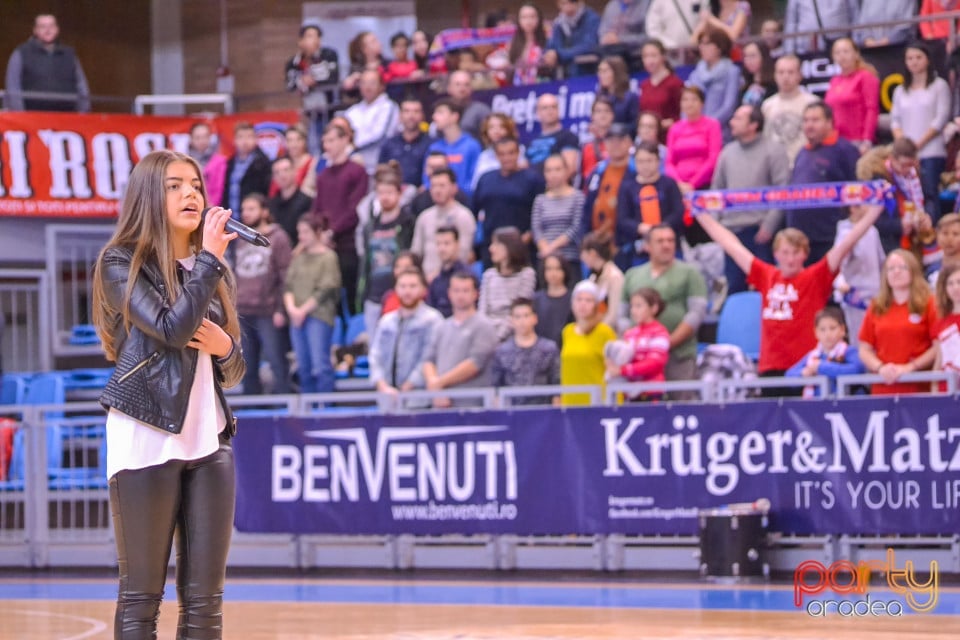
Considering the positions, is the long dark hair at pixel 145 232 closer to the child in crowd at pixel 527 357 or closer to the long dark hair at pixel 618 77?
the child in crowd at pixel 527 357

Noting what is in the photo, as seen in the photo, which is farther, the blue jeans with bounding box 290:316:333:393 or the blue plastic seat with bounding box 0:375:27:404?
the blue plastic seat with bounding box 0:375:27:404

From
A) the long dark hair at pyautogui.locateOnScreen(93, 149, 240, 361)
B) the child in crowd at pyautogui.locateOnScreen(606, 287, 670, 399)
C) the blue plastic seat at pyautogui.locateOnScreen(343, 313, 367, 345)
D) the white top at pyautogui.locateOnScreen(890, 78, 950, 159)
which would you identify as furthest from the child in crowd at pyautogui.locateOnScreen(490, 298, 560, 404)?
the long dark hair at pyautogui.locateOnScreen(93, 149, 240, 361)

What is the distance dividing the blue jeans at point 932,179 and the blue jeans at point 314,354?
5.61 metres

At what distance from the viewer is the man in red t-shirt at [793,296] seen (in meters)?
11.3

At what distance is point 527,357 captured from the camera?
1202 centimetres

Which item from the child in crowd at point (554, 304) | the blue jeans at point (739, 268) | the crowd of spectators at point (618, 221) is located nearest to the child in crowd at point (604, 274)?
the crowd of spectators at point (618, 221)

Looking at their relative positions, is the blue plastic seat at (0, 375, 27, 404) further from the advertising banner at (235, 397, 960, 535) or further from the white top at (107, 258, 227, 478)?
the white top at (107, 258, 227, 478)

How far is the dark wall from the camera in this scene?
23578 mm

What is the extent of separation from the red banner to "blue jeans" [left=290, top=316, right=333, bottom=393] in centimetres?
511

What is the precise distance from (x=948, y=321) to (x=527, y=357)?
3379mm

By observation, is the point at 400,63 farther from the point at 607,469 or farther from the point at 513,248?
the point at 607,469

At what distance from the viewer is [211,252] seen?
177 inches

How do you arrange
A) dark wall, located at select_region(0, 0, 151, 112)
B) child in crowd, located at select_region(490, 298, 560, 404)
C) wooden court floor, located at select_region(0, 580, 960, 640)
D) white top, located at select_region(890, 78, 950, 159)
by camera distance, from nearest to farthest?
1. wooden court floor, located at select_region(0, 580, 960, 640)
2. child in crowd, located at select_region(490, 298, 560, 404)
3. white top, located at select_region(890, 78, 950, 159)
4. dark wall, located at select_region(0, 0, 151, 112)

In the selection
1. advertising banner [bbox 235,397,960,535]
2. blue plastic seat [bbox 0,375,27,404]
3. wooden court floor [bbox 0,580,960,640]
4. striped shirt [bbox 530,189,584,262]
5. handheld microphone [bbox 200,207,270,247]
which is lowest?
wooden court floor [bbox 0,580,960,640]
